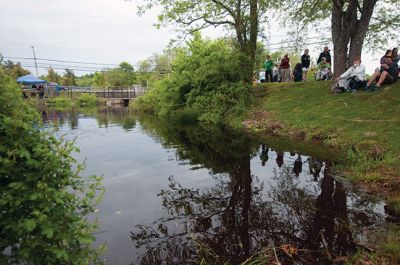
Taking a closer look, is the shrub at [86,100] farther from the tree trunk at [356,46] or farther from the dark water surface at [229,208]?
the tree trunk at [356,46]

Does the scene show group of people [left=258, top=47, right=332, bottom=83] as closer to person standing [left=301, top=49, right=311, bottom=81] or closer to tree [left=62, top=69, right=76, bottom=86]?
person standing [left=301, top=49, right=311, bottom=81]

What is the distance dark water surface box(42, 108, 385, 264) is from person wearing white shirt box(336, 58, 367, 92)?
5788mm

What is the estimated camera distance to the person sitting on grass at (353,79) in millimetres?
14350

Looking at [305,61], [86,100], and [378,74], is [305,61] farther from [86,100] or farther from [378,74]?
[86,100]

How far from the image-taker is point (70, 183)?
129 inches

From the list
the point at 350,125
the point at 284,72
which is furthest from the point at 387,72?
the point at 284,72

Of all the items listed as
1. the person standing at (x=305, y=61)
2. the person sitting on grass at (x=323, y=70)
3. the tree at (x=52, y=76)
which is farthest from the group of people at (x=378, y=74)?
the tree at (x=52, y=76)

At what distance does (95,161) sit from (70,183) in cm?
890

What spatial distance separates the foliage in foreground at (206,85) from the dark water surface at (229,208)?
9.27 metres

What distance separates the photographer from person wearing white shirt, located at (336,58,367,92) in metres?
14.3

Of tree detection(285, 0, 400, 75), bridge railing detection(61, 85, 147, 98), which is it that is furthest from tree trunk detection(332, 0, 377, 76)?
bridge railing detection(61, 85, 147, 98)

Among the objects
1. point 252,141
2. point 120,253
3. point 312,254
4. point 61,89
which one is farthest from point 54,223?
point 61,89

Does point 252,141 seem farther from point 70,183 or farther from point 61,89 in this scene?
point 61,89

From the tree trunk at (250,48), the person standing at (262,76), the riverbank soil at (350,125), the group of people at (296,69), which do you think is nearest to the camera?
the riverbank soil at (350,125)
